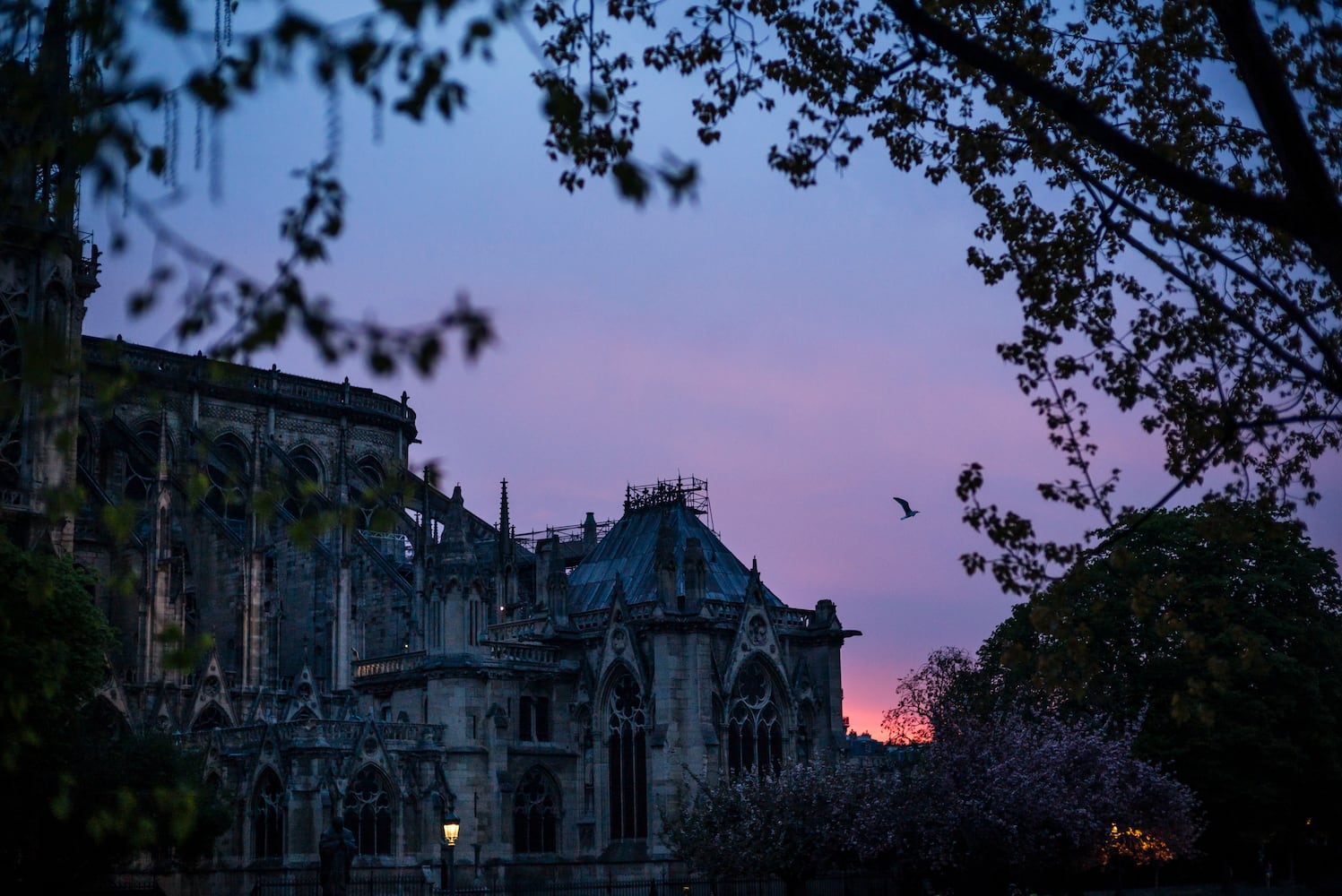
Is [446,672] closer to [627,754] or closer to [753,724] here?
[627,754]

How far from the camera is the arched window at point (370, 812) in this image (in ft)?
130

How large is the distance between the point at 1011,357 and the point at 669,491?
3809 cm

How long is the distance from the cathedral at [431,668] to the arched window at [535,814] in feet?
0.24

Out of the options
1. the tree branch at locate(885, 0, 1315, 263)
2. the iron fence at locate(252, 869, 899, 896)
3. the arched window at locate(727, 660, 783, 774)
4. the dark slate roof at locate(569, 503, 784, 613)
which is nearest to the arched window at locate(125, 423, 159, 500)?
the dark slate roof at locate(569, 503, 784, 613)

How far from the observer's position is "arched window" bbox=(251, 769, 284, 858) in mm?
39406

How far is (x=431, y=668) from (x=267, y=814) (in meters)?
6.24

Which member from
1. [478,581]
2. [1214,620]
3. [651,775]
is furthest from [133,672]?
[1214,620]

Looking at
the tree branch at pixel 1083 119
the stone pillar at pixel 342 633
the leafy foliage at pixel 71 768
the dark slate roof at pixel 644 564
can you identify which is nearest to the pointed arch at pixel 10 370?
the leafy foliage at pixel 71 768

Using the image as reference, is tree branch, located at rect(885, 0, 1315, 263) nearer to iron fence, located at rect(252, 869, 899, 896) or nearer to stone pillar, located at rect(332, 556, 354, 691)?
iron fence, located at rect(252, 869, 899, 896)

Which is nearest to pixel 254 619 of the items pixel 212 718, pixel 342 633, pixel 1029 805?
pixel 342 633

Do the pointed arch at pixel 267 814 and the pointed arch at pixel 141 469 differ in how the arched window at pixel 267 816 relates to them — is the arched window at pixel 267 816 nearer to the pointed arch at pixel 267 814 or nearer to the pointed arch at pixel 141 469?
the pointed arch at pixel 267 814

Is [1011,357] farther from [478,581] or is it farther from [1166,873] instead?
[1166,873]

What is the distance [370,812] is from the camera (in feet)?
132

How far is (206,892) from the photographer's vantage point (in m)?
40.4
